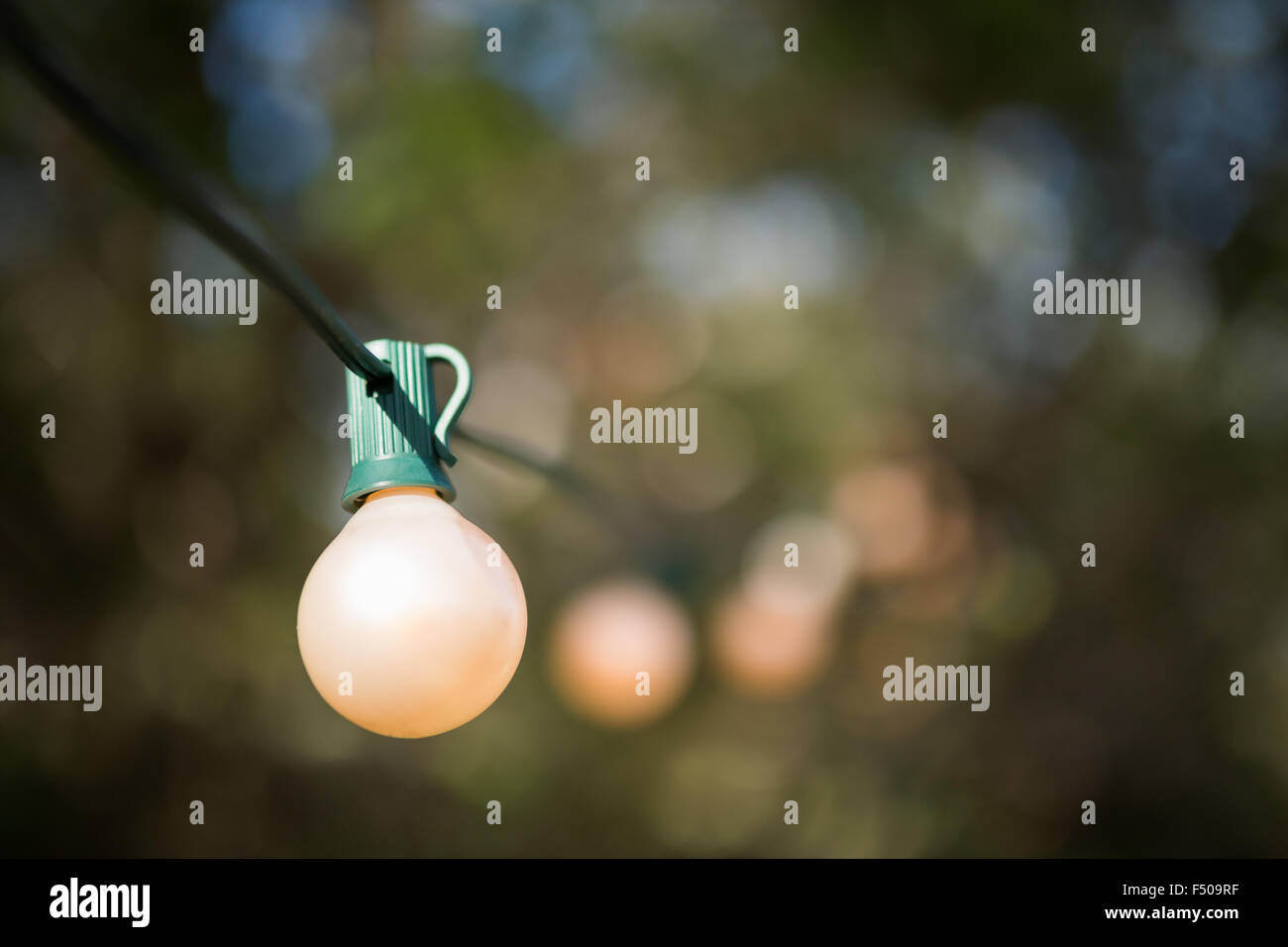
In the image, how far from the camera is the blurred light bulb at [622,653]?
1593mm

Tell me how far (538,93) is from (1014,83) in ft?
2.98

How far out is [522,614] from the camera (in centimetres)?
46

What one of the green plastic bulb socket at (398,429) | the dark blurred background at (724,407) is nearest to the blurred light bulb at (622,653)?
the dark blurred background at (724,407)

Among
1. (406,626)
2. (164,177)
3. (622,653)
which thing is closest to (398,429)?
(406,626)

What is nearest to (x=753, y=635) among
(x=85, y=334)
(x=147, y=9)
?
(x=85, y=334)

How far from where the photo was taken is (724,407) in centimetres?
181

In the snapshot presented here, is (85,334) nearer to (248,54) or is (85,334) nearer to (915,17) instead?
(248,54)

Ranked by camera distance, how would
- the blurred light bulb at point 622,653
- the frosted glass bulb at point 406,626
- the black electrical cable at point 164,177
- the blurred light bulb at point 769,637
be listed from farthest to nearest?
the blurred light bulb at point 769,637 → the blurred light bulb at point 622,653 → the frosted glass bulb at point 406,626 → the black electrical cable at point 164,177

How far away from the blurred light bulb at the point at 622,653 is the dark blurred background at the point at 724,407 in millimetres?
54

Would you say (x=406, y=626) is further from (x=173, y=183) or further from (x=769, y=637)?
(x=769, y=637)

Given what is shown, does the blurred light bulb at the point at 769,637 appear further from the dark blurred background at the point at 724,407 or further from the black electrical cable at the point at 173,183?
the black electrical cable at the point at 173,183

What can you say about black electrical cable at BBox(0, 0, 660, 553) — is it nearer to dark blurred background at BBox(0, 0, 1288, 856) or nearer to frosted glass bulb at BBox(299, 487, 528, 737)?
frosted glass bulb at BBox(299, 487, 528, 737)

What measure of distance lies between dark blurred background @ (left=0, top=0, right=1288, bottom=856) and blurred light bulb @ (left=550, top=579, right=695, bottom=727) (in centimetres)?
5
